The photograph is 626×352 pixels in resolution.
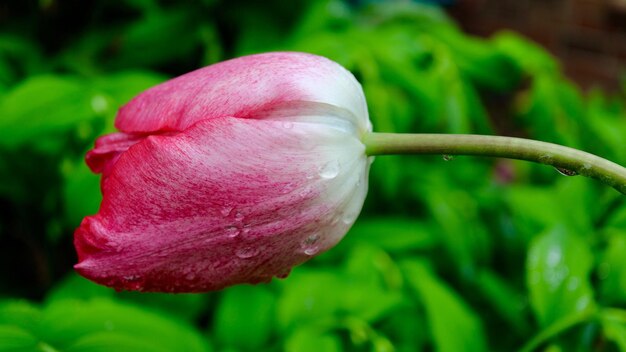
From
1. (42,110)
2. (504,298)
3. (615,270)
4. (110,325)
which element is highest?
(42,110)

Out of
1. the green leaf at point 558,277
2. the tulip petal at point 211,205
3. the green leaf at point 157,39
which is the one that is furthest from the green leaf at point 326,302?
the green leaf at point 157,39

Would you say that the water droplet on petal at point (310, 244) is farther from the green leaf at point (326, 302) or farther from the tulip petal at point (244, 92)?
the green leaf at point (326, 302)

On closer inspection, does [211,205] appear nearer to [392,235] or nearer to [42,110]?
[42,110]

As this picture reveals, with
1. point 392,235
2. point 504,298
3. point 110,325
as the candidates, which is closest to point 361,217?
point 392,235

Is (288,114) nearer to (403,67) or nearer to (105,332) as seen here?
(105,332)

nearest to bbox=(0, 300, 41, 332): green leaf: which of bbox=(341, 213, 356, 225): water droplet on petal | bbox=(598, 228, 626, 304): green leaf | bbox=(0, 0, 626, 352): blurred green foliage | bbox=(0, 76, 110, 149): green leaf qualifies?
bbox=(0, 0, 626, 352): blurred green foliage

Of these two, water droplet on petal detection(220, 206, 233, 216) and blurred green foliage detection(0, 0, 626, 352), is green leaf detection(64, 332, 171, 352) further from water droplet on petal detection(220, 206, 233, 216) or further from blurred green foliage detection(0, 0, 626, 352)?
water droplet on petal detection(220, 206, 233, 216)
